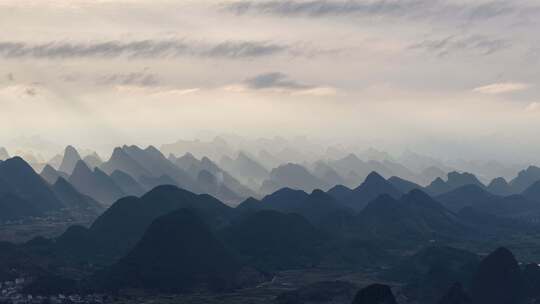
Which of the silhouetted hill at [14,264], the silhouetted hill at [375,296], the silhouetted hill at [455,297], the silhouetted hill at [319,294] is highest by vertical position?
the silhouetted hill at [14,264]

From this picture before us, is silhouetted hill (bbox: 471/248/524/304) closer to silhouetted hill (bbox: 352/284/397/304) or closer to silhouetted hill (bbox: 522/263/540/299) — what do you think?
silhouetted hill (bbox: 522/263/540/299)

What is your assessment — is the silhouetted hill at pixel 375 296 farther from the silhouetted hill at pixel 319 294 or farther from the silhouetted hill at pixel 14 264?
the silhouetted hill at pixel 14 264

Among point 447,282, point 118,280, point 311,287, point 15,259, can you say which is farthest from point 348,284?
point 15,259

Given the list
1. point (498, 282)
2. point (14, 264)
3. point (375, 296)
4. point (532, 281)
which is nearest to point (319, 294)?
point (498, 282)

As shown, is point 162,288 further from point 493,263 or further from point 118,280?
point 493,263

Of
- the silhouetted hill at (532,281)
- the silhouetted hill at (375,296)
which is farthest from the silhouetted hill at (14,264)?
the silhouetted hill at (532,281)

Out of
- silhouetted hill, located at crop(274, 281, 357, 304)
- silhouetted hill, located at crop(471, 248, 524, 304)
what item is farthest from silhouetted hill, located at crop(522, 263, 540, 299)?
silhouetted hill, located at crop(274, 281, 357, 304)

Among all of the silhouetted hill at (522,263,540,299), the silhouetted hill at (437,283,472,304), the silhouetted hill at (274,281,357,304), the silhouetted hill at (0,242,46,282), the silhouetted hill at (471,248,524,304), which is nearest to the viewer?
the silhouetted hill at (437,283,472,304)

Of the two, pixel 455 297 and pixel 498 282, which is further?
pixel 498 282

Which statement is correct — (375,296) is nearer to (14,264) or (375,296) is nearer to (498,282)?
(498,282)
